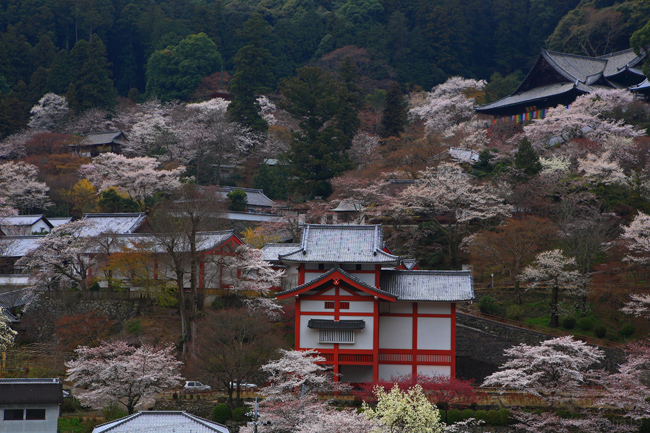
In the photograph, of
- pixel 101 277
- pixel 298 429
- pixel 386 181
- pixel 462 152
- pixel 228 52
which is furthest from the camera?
pixel 228 52

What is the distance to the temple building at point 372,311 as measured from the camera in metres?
25.6

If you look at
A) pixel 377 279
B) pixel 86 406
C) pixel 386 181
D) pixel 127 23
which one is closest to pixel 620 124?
pixel 386 181

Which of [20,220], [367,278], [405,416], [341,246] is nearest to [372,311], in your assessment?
[367,278]

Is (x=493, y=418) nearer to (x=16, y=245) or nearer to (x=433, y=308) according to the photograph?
(x=433, y=308)

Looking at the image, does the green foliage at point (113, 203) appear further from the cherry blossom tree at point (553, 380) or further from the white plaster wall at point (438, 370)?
the cherry blossom tree at point (553, 380)

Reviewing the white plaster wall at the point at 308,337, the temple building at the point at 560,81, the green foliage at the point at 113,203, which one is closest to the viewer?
the white plaster wall at the point at 308,337

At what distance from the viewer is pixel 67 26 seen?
76562mm

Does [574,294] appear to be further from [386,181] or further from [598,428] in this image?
[386,181]

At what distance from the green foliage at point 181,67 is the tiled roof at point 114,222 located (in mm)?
32803

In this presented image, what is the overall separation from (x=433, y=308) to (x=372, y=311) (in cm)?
244

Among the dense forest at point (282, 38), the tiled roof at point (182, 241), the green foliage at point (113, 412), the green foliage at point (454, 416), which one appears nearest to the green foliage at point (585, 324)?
the green foliage at point (454, 416)

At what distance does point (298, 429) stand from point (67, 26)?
6847cm

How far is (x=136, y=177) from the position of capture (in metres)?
45.8

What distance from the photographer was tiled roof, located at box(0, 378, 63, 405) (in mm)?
21469
